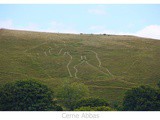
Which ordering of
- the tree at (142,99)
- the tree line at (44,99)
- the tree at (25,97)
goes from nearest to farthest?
the tree line at (44,99) < the tree at (25,97) < the tree at (142,99)

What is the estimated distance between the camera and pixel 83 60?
273ft

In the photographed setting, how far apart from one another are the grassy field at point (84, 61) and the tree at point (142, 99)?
13.6 meters

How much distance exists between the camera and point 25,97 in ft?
139

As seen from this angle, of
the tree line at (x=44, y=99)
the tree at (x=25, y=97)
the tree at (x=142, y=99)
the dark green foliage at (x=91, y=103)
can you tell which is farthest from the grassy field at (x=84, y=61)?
the dark green foliage at (x=91, y=103)

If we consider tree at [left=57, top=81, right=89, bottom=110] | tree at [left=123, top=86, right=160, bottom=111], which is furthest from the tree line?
tree at [left=57, top=81, right=89, bottom=110]

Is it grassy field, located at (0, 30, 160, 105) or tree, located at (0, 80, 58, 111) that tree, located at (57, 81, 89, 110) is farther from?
grassy field, located at (0, 30, 160, 105)

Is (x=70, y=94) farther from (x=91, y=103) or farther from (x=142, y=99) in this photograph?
(x=142, y=99)

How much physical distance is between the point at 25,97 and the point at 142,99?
1651 cm

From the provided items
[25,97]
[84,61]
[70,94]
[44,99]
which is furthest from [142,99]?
[84,61]

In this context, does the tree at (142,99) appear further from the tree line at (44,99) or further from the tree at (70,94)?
the tree at (70,94)

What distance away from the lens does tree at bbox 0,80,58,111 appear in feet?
135

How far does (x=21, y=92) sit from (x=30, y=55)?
4299 cm

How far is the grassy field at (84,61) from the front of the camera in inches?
2746
